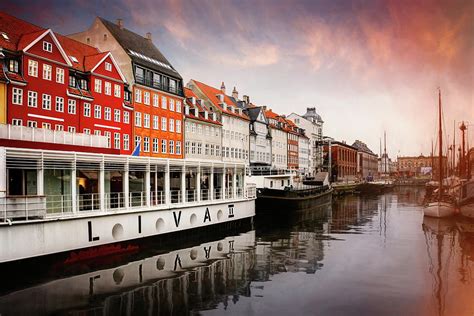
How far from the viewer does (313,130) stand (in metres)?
83.6

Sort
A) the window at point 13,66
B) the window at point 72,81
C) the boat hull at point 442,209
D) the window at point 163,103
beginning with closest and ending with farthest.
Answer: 1. the window at point 13,66
2. the window at point 72,81
3. the boat hull at point 442,209
4. the window at point 163,103

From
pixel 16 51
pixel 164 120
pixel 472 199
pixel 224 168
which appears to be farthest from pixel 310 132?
pixel 16 51

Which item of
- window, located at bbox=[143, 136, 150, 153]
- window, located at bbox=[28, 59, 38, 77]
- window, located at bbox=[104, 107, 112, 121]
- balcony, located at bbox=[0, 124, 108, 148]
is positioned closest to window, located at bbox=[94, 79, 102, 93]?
window, located at bbox=[104, 107, 112, 121]

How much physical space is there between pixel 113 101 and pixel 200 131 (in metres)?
12.9

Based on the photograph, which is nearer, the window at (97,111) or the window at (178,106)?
the window at (97,111)

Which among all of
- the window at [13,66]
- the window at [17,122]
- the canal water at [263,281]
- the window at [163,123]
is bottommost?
the canal water at [263,281]

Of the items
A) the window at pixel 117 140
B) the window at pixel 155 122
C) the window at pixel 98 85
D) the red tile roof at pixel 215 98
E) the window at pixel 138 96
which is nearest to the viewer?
the window at pixel 98 85

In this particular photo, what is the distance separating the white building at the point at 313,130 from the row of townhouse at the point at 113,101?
74.3 feet

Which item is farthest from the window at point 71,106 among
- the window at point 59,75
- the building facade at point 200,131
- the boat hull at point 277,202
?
the boat hull at point 277,202

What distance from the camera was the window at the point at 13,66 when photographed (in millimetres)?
26703

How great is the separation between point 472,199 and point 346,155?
2716 inches

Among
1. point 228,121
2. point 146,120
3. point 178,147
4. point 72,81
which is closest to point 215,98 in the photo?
point 228,121

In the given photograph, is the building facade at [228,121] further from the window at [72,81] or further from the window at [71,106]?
the window at [71,106]

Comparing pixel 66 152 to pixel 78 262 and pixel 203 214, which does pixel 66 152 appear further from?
pixel 203 214
